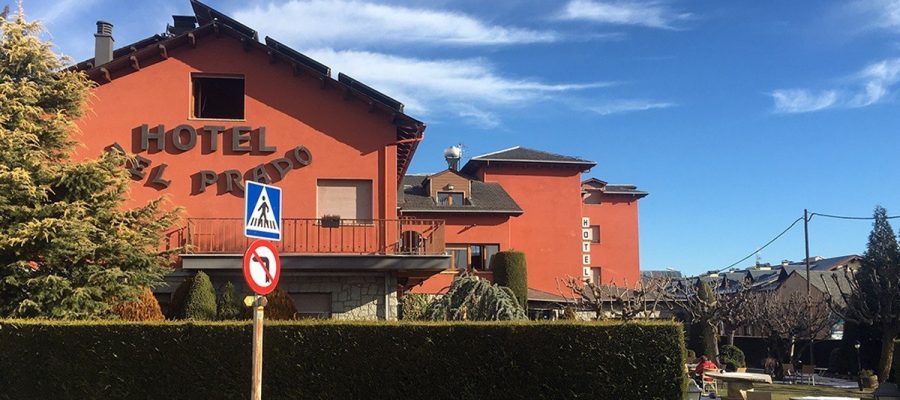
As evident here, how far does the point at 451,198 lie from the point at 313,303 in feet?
61.1

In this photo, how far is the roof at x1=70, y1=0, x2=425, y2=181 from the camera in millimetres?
18688

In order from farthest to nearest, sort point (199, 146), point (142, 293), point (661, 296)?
point (661, 296), point (199, 146), point (142, 293)

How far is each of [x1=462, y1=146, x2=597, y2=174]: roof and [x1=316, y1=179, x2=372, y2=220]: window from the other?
2337 centimetres

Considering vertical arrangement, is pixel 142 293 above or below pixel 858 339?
above

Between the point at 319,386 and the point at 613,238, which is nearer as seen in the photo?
the point at 319,386

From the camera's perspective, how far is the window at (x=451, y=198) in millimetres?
35844

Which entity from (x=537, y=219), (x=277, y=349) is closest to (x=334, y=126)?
(x=277, y=349)

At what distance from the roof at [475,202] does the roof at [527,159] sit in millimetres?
3204

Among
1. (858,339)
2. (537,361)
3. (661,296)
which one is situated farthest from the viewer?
(858,339)

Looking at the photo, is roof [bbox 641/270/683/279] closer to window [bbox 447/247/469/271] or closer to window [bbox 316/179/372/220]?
window [bbox 447/247/469/271]

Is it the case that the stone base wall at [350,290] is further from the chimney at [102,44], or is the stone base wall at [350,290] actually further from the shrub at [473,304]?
the chimney at [102,44]

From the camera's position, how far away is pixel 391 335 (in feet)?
32.0

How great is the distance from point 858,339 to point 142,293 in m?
28.8

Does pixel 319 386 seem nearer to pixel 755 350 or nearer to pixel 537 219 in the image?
pixel 537 219
